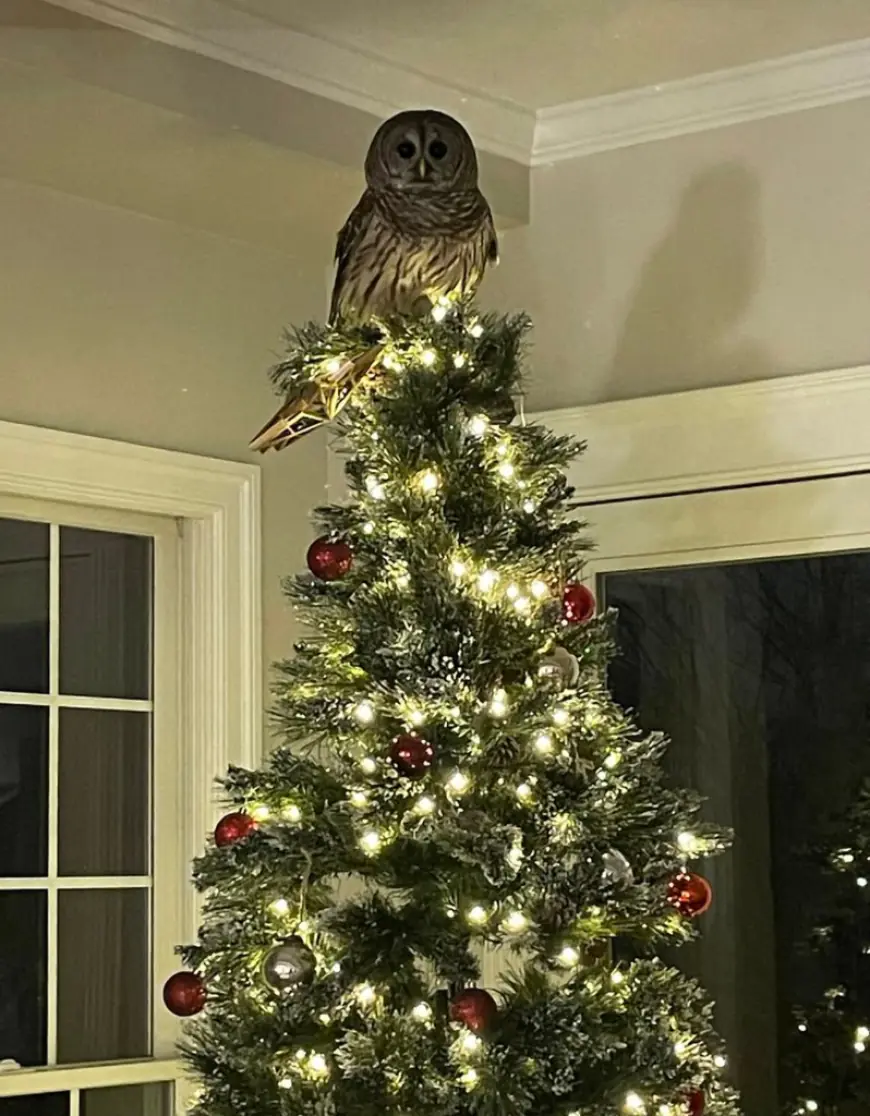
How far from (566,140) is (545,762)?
154 cm

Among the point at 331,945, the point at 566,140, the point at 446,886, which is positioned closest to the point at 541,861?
the point at 446,886

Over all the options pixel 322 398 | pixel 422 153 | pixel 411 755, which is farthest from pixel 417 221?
pixel 411 755

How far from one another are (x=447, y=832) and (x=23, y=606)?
1.19 metres

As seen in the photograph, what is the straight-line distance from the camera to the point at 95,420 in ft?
10.6

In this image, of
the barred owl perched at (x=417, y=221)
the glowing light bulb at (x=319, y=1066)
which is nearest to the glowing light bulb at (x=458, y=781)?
the glowing light bulb at (x=319, y=1066)

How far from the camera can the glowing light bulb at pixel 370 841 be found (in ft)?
7.72

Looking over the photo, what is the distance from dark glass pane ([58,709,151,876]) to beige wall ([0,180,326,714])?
320mm

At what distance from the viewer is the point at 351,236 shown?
2.72m

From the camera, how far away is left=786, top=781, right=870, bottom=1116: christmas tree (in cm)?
317

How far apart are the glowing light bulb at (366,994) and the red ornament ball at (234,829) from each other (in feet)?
0.84

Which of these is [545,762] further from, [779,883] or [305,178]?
[305,178]

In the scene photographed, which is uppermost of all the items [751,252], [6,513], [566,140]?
[566,140]

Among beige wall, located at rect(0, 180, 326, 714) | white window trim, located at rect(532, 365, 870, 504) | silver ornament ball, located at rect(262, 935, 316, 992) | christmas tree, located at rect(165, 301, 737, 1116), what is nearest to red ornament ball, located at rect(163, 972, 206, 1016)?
christmas tree, located at rect(165, 301, 737, 1116)

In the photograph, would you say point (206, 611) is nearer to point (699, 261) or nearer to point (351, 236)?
point (351, 236)
